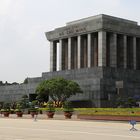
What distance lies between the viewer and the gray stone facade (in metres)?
71.8

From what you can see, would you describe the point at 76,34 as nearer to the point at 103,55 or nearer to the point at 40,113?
the point at 103,55

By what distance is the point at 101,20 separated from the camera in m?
80.1

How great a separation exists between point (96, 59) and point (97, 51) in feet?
5.55

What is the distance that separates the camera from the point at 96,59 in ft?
286

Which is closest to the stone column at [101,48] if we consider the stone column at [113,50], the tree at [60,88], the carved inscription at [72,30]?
the stone column at [113,50]

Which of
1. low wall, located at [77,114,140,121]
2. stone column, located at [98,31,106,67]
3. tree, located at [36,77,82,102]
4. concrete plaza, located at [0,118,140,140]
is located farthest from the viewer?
stone column, located at [98,31,106,67]

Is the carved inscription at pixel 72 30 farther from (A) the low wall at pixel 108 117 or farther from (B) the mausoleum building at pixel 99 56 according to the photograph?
(A) the low wall at pixel 108 117

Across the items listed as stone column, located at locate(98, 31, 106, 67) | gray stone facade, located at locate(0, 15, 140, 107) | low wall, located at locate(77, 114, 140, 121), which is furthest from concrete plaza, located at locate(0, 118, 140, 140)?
stone column, located at locate(98, 31, 106, 67)

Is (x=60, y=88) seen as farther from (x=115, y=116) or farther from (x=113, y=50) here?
(x=115, y=116)

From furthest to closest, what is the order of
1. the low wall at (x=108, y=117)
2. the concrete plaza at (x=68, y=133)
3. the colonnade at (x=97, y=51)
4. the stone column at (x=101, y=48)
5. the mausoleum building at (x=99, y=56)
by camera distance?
the colonnade at (x=97, y=51)
the stone column at (x=101, y=48)
the mausoleum building at (x=99, y=56)
the low wall at (x=108, y=117)
the concrete plaza at (x=68, y=133)

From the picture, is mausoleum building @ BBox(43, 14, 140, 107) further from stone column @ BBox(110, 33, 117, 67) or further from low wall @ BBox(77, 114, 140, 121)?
low wall @ BBox(77, 114, 140, 121)

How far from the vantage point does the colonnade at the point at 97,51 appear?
8425cm

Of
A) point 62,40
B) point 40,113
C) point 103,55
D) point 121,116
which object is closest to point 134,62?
point 103,55

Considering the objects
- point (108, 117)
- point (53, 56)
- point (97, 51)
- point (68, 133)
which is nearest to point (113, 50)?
point (97, 51)
